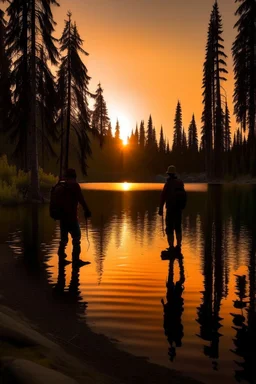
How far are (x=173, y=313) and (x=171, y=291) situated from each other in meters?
1.04

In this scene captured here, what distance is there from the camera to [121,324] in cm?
482

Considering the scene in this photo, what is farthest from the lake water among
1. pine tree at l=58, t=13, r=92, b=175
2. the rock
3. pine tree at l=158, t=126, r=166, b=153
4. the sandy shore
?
pine tree at l=158, t=126, r=166, b=153

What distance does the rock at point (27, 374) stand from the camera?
2.50 metres

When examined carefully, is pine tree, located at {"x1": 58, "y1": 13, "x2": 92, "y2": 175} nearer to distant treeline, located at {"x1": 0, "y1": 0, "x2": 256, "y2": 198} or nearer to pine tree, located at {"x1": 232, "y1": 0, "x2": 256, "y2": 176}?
distant treeline, located at {"x1": 0, "y1": 0, "x2": 256, "y2": 198}

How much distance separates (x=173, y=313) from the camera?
5.23 metres

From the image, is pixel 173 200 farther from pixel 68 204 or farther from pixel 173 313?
pixel 173 313

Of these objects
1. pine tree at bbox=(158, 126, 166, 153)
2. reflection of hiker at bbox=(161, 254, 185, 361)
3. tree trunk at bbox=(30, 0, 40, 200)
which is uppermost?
pine tree at bbox=(158, 126, 166, 153)

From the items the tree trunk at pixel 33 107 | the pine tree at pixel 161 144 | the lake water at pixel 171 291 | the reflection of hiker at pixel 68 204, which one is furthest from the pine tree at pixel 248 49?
the pine tree at pixel 161 144

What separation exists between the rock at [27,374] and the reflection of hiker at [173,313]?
4.95ft

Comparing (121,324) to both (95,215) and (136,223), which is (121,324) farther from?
(95,215)

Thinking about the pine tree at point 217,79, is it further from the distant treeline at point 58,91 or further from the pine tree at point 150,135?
the pine tree at point 150,135

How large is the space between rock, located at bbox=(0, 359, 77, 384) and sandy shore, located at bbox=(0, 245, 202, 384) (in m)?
0.35

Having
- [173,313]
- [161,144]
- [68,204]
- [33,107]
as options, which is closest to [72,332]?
[173,313]

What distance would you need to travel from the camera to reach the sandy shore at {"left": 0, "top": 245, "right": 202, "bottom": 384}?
136 inches
